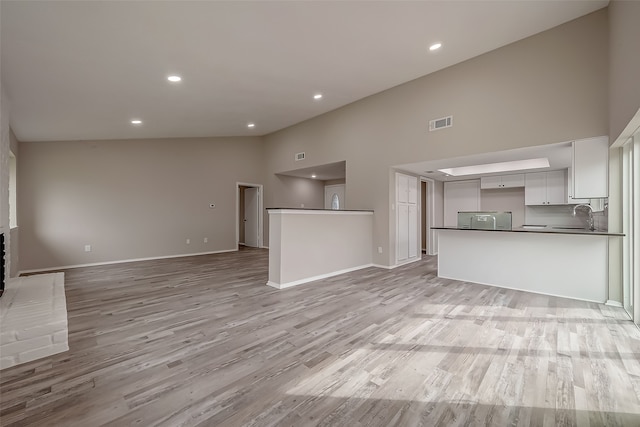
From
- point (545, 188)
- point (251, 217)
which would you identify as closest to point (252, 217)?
point (251, 217)

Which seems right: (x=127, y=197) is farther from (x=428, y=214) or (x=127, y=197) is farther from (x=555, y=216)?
(x=555, y=216)

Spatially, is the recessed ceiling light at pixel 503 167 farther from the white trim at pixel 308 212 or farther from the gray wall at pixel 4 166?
the gray wall at pixel 4 166

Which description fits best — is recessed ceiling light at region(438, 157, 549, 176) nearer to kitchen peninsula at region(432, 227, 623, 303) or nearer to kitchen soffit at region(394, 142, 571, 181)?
kitchen soffit at region(394, 142, 571, 181)

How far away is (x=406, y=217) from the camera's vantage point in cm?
579

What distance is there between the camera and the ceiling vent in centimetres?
438

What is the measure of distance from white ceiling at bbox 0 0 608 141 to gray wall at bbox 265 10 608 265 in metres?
0.25

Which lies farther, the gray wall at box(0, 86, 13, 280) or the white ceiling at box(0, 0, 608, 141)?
the gray wall at box(0, 86, 13, 280)

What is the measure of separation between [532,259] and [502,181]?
2.49 meters

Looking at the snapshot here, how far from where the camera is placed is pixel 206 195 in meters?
7.23

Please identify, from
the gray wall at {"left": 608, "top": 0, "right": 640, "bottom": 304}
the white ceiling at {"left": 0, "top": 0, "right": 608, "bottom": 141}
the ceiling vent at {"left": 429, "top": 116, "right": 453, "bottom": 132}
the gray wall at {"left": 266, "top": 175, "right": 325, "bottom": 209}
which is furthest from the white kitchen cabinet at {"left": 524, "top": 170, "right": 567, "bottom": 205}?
the gray wall at {"left": 266, "top": 175, "right": 325, "bottom": 209}

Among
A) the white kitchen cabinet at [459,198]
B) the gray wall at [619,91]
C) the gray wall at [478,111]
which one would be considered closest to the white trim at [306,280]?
the gray wall at [478,111]

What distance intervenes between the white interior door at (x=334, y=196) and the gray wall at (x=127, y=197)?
2568 millimetres

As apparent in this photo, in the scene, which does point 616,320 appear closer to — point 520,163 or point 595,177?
point 595,177

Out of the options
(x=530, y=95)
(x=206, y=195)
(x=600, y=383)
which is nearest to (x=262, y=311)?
(x=600, y=383)
